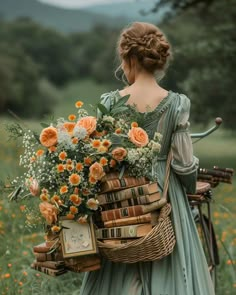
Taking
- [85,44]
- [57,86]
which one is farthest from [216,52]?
[85,44]

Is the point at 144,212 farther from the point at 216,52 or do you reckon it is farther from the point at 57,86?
the point at 57,86

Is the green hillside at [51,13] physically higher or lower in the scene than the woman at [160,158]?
higher

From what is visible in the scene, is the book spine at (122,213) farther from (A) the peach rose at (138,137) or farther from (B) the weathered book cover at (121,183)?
(A) the peach rose at (138,137)

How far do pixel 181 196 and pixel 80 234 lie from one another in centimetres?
70

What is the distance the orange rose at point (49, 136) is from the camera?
12.6 feet

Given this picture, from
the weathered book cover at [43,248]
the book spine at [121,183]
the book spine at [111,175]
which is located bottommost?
the weathered book cover at [43,248]

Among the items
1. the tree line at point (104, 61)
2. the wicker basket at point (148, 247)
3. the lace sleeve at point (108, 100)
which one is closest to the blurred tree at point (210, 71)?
the tree line at point (104, 61)

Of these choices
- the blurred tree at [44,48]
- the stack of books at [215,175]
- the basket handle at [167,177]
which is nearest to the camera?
the basket handle at [167,177]

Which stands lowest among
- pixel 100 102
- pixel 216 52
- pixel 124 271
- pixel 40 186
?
pixel 124 271

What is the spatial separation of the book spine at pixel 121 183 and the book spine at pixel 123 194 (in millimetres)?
25

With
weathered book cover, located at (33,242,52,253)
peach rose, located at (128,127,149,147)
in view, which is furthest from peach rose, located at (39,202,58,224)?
peach rose, located at (128,127,149,147)

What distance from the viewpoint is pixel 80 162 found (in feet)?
12.6

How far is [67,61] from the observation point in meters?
66.9

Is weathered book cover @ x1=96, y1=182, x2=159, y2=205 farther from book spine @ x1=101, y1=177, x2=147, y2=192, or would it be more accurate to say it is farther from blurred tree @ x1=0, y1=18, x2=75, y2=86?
blurred tree @ x1=0, y1=18, x2=75, y2=86
